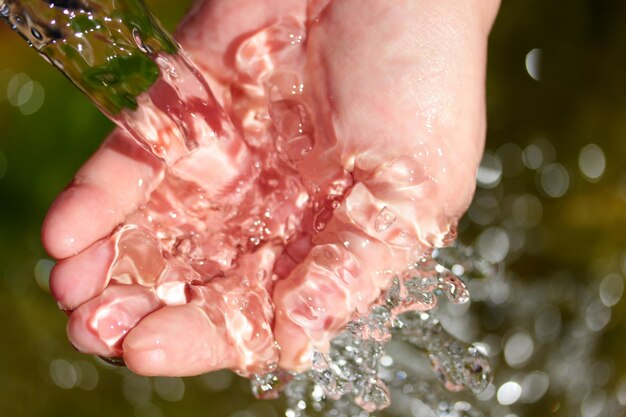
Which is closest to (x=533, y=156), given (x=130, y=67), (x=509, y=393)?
(x=509, y=393)

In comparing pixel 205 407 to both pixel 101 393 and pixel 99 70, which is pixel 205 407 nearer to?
pixel 101 393

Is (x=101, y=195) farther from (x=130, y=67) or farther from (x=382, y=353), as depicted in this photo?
(x=382, y=353)

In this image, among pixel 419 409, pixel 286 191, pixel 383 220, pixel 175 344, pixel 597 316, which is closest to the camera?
pixel 175 344

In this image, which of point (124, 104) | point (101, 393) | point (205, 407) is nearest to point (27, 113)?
point (101, 393)

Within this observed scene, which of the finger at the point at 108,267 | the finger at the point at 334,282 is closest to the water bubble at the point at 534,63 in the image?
the finger at the point at 334,282

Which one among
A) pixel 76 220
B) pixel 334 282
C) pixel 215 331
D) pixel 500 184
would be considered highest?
pixel 76 220

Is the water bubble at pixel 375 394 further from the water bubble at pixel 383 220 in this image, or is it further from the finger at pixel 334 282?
the water bubble at pixel 383 220
